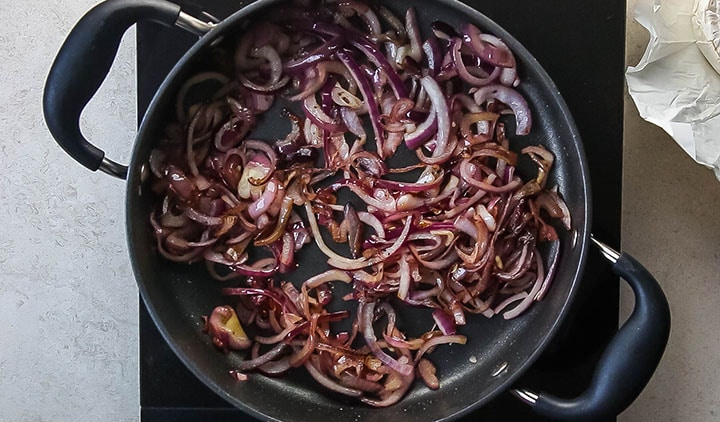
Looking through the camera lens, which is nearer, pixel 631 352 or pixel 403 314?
pixel 631 352

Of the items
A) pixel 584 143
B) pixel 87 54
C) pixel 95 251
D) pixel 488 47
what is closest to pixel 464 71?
pixel 488 47

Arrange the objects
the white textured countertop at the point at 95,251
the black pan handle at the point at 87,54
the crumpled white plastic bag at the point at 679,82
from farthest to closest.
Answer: the white textured countertop at the point at 95,251, the crumpled white plastic bag at the point at 679,82, the black pan handle at the point at 87,54

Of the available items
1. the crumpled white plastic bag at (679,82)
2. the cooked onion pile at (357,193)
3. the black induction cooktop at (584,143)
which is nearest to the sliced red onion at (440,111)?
the cooked onion pile at (357,193)

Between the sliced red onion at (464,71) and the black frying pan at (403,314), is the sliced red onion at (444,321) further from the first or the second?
the sliced red onion at (464,71)

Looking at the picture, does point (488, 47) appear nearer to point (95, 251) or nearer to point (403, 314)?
point (403, 314)

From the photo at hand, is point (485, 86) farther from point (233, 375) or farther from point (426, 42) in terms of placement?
point (233, 375)

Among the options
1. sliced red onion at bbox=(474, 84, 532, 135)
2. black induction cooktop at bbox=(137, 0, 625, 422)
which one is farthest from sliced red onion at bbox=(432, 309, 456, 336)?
sliced red onion at bbox=(474, 84, 532, 135)

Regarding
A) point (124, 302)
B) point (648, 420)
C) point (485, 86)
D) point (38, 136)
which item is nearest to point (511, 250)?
point (485, 86)
